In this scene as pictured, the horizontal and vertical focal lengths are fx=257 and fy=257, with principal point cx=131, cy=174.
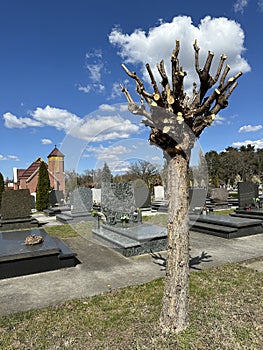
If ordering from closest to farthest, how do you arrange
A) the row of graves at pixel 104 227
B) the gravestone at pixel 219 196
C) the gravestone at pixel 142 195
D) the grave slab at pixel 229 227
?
the row of graves at pixel 104 227 < the grave slab at pixel 229 227 < the gravestone at pixel 219 196 < the gravestone at pixel 142 195

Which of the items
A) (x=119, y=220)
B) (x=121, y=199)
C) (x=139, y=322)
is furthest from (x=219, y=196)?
(x=139, y=322)

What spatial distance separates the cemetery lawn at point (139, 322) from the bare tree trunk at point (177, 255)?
0.19 m

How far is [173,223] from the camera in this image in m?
3.01

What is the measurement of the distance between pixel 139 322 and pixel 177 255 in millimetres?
1125

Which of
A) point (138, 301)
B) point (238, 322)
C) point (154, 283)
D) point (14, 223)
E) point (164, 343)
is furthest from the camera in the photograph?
point (14, 223)

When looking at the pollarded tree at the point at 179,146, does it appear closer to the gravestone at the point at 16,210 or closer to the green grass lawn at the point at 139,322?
the green grass lawn at the point at 139,322

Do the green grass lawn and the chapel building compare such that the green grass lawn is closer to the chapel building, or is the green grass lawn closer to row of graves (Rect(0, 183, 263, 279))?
row of graves (Rect(0, 183, 263, 279))

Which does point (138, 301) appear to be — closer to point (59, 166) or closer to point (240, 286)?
point (240, 286)

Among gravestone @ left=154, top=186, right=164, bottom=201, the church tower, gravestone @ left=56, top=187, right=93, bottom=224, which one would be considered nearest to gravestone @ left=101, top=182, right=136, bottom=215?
gravestone @ left=56, top=187, right=93, bottom=224

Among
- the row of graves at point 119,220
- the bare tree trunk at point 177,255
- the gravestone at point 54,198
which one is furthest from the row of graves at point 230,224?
the gravestone at point 54,198

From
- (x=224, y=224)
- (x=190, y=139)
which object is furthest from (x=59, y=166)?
(x=190, y=139)

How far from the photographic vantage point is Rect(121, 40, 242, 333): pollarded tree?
114 inches

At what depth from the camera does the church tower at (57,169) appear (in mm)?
28500

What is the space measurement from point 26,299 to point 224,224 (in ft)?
23.3
